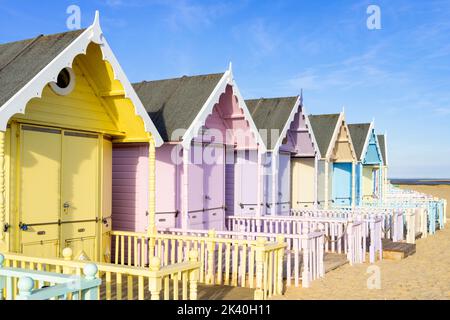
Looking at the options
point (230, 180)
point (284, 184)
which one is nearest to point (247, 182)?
point (230, 180)

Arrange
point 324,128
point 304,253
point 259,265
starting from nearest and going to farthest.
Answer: point 259,265 → point 304,253 → point 324,128

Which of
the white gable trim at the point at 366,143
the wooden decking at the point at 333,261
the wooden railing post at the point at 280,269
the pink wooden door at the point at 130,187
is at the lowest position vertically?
the wooden decking at the point at 333,261

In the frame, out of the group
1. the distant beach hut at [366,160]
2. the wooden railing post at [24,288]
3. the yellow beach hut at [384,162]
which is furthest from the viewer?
the yellow beach hut at [384,162]

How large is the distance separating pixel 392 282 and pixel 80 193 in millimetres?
6458

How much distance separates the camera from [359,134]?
2412 centimetres

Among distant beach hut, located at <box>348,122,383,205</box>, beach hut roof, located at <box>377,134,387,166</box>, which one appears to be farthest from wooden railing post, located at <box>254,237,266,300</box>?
beach hut roof, located at <box>377,134,387,166</box>

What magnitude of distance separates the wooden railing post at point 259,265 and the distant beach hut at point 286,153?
22.0 feet

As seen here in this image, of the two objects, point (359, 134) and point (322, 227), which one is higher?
point (359, 134)

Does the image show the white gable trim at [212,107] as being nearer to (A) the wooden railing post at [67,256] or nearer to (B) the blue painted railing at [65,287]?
(A) the wooden railing post at [67,256]

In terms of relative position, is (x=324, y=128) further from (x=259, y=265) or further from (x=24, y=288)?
(x=24, y=288)

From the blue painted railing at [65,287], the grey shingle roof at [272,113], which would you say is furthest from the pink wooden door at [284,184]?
the blue painted railing at [65,287]

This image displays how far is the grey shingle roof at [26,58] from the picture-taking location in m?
7.55
